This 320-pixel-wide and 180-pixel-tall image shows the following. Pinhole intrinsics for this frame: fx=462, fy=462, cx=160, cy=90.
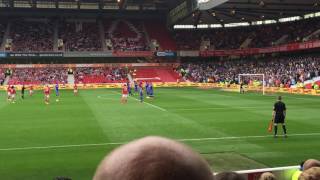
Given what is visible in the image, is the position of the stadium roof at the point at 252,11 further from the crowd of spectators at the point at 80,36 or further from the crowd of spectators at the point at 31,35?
the crowd of spectators at the point at 31,35

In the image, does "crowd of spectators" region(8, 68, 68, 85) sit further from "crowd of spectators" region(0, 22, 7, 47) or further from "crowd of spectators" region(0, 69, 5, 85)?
"crowd of spectators" region(0, 22, 7, 47)

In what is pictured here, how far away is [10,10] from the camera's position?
85750mm

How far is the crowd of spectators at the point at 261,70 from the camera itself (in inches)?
2328

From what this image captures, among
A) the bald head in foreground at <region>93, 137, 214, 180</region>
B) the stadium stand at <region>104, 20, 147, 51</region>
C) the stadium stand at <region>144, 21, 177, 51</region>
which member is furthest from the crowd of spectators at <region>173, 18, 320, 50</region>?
the bald head in foreground at <region>93, 137, 214, 180</region>

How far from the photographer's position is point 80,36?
3413 inches

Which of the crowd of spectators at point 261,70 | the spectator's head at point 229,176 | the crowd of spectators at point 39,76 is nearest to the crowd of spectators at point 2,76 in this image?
the crowd of spectators at point 39,76

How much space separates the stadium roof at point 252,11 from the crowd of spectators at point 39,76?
24130mm

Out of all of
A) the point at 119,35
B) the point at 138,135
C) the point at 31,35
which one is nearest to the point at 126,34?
the point at 119,35

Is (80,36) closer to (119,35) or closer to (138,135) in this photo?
(119,35)

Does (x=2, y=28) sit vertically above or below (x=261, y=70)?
above

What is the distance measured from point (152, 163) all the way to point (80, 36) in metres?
87.1

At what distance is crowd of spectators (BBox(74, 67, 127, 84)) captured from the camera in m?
79.2

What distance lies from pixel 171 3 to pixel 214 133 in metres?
60.3

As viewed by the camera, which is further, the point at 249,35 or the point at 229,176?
the point at 249,35
